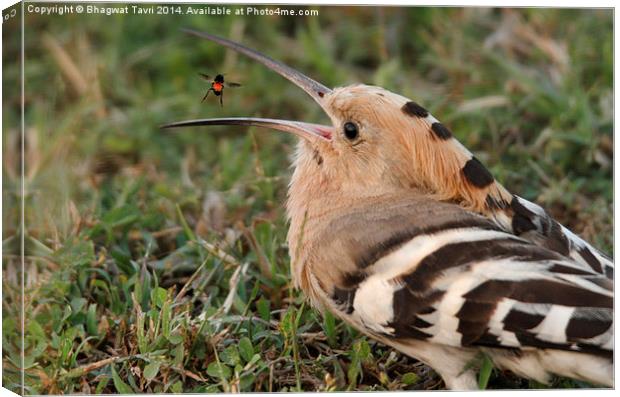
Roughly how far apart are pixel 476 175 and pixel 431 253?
0.34 m

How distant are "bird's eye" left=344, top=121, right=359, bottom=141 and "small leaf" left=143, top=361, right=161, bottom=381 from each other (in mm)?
859

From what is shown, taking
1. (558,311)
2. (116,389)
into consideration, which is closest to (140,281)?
(116,389)

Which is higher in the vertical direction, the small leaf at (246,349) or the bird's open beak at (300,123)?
the bird's open beak at (300,123)

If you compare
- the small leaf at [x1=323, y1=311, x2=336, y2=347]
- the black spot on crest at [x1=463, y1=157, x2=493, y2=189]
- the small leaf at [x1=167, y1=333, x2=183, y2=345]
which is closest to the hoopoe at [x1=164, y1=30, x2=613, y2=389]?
the black spot on crest at [x1=463, y1=157, x2=493, y2=189]

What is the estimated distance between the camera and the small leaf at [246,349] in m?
3.28

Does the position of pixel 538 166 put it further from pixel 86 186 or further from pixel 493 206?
pixel 86 186

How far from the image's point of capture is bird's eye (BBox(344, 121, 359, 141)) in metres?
3.43

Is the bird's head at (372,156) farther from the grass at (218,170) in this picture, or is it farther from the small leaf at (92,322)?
the small leaf at (92,322)

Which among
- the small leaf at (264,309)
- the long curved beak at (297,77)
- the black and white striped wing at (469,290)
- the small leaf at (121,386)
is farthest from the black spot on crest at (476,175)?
the small leaf at (121,386)

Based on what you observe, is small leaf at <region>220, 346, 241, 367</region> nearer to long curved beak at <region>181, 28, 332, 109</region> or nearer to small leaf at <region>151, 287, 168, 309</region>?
small leaf at <region>151, 287, 168, 309</region>

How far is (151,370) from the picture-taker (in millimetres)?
3201

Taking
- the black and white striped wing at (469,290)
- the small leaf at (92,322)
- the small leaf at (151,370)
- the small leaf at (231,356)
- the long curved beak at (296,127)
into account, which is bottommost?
the small leaf at (151,370)

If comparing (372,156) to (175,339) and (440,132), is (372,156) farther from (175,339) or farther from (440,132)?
(175,339)

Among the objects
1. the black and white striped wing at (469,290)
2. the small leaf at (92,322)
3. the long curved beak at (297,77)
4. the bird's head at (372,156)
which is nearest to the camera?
the black and white striped wing at (469,290)
